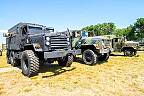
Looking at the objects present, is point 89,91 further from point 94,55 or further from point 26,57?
point 94,55

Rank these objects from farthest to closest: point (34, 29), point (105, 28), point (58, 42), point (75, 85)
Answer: point (105, 28) → point (34, 29) → point (58, 42) → point (75, 85)

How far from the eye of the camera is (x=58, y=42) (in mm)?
10773

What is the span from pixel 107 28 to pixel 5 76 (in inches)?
2670

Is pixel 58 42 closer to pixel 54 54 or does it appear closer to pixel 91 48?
pixel 54 54

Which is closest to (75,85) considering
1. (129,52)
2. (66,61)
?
(66,61)

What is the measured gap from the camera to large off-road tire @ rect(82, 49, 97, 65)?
44.4ft

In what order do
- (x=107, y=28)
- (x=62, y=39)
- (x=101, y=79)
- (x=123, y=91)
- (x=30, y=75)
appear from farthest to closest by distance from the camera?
(x=107, y=28), (x=62, y=39), (x=30, y=75), (x=101, y=79), (x=123, y=91)

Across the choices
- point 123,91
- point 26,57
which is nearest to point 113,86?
point 123,91

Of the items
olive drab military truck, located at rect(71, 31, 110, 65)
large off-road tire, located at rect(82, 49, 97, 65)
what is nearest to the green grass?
large off-road tire, located at rect(82, 49, 97, 65)

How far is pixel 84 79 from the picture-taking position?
9438mm

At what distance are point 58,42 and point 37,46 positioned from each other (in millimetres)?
1029

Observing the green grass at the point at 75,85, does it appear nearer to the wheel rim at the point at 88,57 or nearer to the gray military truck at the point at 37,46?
the gray military truck at the point at 37,46

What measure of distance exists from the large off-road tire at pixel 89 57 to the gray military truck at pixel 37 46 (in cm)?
184

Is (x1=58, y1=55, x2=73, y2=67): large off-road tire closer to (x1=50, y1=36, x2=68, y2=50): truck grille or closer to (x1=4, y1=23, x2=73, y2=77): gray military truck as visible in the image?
(x1=4, y1=23, x2=73, y2=77): gray military truck
